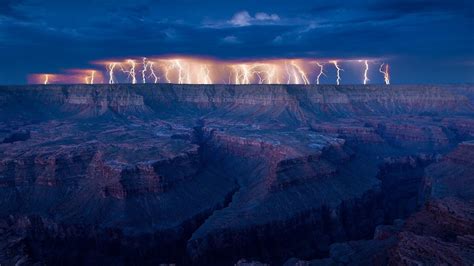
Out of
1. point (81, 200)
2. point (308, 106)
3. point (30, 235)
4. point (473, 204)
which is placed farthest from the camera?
point (308, 106)

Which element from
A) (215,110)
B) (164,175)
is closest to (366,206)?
(164,175)

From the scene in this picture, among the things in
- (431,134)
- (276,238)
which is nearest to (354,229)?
(276,238)

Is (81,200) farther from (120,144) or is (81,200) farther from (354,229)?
(354,229)

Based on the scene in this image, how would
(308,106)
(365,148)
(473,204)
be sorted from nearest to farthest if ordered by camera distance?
(473,204) → (365,148) → (308,106)

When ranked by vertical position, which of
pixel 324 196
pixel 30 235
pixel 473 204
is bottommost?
pixel 30 235

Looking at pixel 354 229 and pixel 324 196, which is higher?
pixel 324 196

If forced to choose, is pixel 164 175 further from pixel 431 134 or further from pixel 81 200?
pixel 431 134

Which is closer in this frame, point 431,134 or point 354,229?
point 354,229
